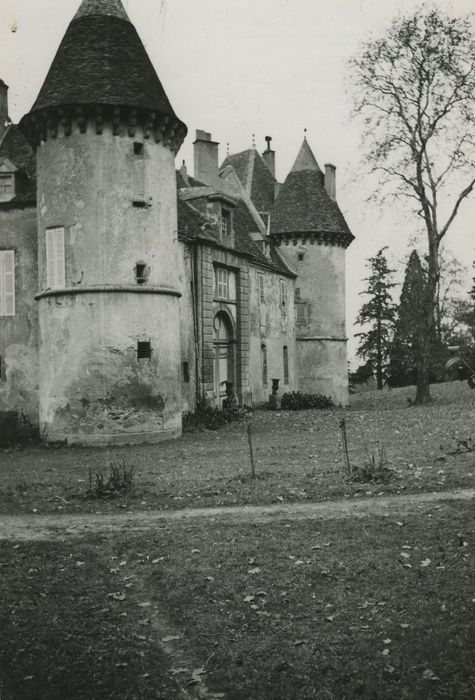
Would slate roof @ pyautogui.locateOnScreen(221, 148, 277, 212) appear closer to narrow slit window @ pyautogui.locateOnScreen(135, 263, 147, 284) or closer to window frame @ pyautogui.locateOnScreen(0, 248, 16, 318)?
window frame @ pyautogui.locateOnScreen(0, 248, 16, 318)

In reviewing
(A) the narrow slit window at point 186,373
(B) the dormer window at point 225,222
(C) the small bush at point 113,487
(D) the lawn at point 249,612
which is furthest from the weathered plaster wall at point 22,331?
(D) the lawn at point 249,612

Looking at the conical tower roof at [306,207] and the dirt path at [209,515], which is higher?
the conical tower roof at [306,207]

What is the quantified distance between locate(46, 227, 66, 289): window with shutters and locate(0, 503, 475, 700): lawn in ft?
37.7

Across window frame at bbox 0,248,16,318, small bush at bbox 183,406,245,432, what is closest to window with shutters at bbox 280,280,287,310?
small bush at bbox 183,406,245,432

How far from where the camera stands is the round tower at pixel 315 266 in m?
34.8

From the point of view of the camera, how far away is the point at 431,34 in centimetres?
2636

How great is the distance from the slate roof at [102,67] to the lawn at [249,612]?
13517 mm

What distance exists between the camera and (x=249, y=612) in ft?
23.4

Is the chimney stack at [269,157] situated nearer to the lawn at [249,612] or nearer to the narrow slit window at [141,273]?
the narrow slit window at [141,273]

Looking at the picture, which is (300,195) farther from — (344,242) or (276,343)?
(276,343)

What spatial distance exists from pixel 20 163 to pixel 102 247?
19.0 ft

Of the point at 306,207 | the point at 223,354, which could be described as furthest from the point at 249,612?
the point at 306,207

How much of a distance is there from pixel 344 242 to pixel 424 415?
14785 mm

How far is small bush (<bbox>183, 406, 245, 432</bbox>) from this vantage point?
22641 mm
